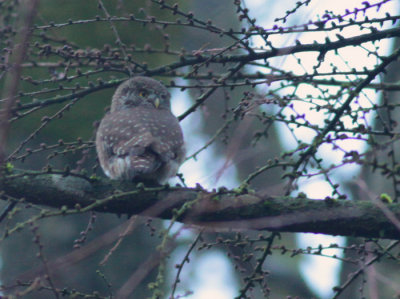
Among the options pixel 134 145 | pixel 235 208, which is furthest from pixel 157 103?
pixel 235 208

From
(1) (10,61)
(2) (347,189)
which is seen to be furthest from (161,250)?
(2) (347,189)

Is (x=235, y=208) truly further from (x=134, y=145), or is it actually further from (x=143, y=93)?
(x=143, y=93)

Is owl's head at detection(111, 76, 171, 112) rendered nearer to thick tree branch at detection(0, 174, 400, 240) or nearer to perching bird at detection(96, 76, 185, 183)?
perching bird at detection(96, 76, 185, 183)

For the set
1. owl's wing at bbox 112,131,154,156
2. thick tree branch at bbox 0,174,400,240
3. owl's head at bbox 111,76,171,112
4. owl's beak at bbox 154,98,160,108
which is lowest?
thick tree branch at bbox 0,174,400,240

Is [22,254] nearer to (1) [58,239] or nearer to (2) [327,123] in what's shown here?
(1) [58,239]

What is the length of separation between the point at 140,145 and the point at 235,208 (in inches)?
36.9

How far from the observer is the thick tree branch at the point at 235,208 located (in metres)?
2.87

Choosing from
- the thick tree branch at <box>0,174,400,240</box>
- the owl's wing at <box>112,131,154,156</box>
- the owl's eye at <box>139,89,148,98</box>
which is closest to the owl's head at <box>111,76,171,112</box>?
the owl's eye at <box>139,89,148,98</box>

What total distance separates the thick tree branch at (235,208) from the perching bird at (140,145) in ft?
1.75

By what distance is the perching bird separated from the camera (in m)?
3.56

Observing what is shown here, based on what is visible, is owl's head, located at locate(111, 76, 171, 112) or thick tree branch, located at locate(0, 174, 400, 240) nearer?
thick tree branch, located at locate(0, 174, 400, 240)

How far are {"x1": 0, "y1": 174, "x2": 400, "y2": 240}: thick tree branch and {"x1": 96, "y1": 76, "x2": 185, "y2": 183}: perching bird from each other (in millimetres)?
534

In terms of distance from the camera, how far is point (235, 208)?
9.62 ft

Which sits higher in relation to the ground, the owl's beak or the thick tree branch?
the owl's beak
